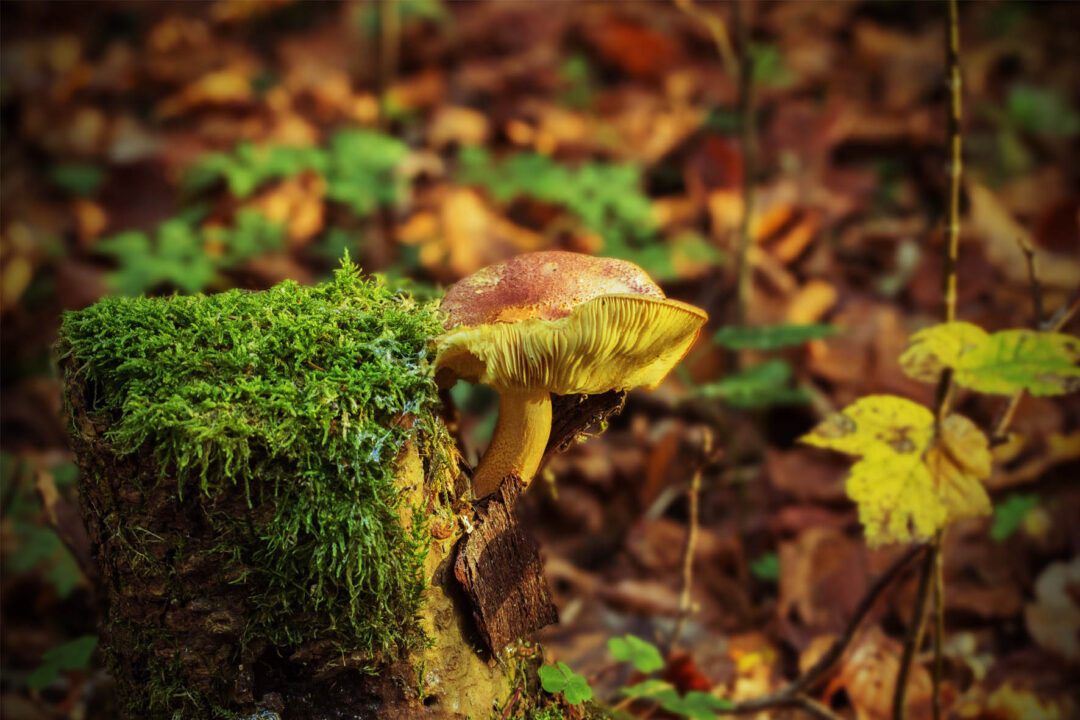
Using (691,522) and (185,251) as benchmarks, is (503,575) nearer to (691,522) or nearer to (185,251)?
(691,522)

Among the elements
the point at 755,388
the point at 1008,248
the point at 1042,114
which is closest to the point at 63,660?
the point at 755,388

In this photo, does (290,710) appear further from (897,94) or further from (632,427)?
(897,94)

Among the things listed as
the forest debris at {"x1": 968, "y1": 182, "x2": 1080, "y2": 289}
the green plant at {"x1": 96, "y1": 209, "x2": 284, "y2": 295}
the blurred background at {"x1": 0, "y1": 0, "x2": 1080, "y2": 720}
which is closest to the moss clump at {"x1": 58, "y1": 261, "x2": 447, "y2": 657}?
the blurred background at {"x1": 0, "y1": 0, "x2": 1080, "y2": 720}

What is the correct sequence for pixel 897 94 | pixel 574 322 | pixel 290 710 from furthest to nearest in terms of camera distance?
pixel 897 94 → pixel 290 710 → pixel 574 322

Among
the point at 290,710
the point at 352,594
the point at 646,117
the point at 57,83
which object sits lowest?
the point at 290,710

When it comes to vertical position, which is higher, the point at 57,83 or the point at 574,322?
the point at 57,83

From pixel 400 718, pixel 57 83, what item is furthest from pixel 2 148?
pixel 400 718

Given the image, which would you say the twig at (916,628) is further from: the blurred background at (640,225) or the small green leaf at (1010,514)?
the small green leaf at (1010,514)

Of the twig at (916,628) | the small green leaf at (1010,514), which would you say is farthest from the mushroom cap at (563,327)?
the small green leaf at (1010,514)
